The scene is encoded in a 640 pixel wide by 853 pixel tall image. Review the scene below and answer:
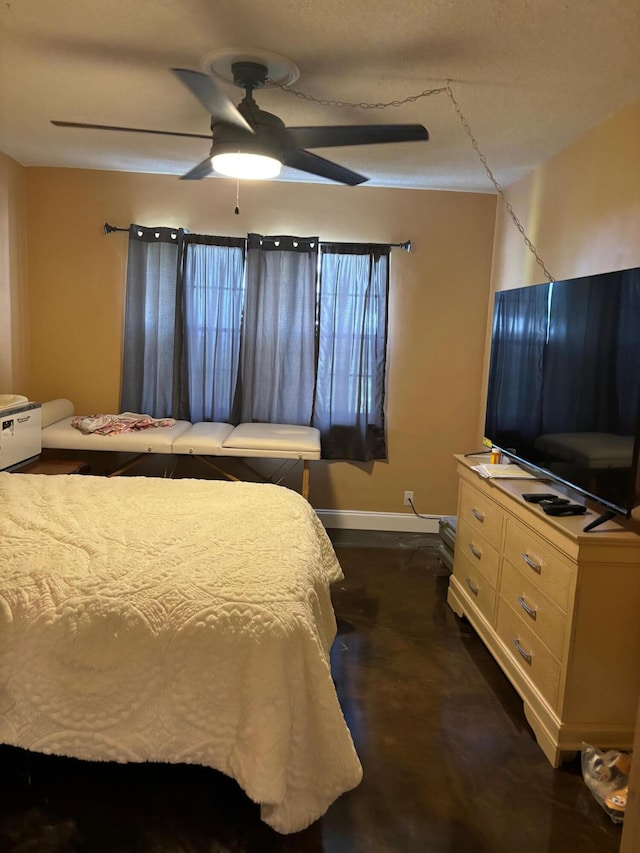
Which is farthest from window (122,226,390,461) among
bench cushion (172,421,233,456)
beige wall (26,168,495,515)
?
bench cushion (172,421,233,456)

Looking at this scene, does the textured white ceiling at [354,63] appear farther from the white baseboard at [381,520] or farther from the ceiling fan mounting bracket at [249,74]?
the white baseboard at [381,520]

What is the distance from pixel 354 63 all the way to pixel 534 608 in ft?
6.95

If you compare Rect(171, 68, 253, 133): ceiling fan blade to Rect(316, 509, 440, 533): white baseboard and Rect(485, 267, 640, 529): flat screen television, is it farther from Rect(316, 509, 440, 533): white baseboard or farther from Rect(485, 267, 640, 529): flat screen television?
Rect(316, 509, 440, 533): white baseboard

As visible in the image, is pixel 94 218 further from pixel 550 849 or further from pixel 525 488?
pixel 550 849

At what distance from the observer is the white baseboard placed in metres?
4.45

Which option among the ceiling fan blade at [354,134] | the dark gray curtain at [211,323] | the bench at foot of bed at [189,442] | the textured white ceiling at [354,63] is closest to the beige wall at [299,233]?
the dark gray curtain at [211,323]

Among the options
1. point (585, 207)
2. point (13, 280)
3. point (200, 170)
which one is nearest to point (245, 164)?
point (200, 170)

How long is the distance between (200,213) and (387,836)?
12.1 feet

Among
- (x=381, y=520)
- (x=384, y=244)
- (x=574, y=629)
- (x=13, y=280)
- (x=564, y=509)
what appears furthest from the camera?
(x=381, y=520)

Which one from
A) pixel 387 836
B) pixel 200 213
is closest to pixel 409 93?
pixel 200 213

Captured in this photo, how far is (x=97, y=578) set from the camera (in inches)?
69.7

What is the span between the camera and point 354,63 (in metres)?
2.25

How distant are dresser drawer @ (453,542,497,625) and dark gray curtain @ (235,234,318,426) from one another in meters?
1.58

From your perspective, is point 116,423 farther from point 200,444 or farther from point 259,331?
point 259,331
